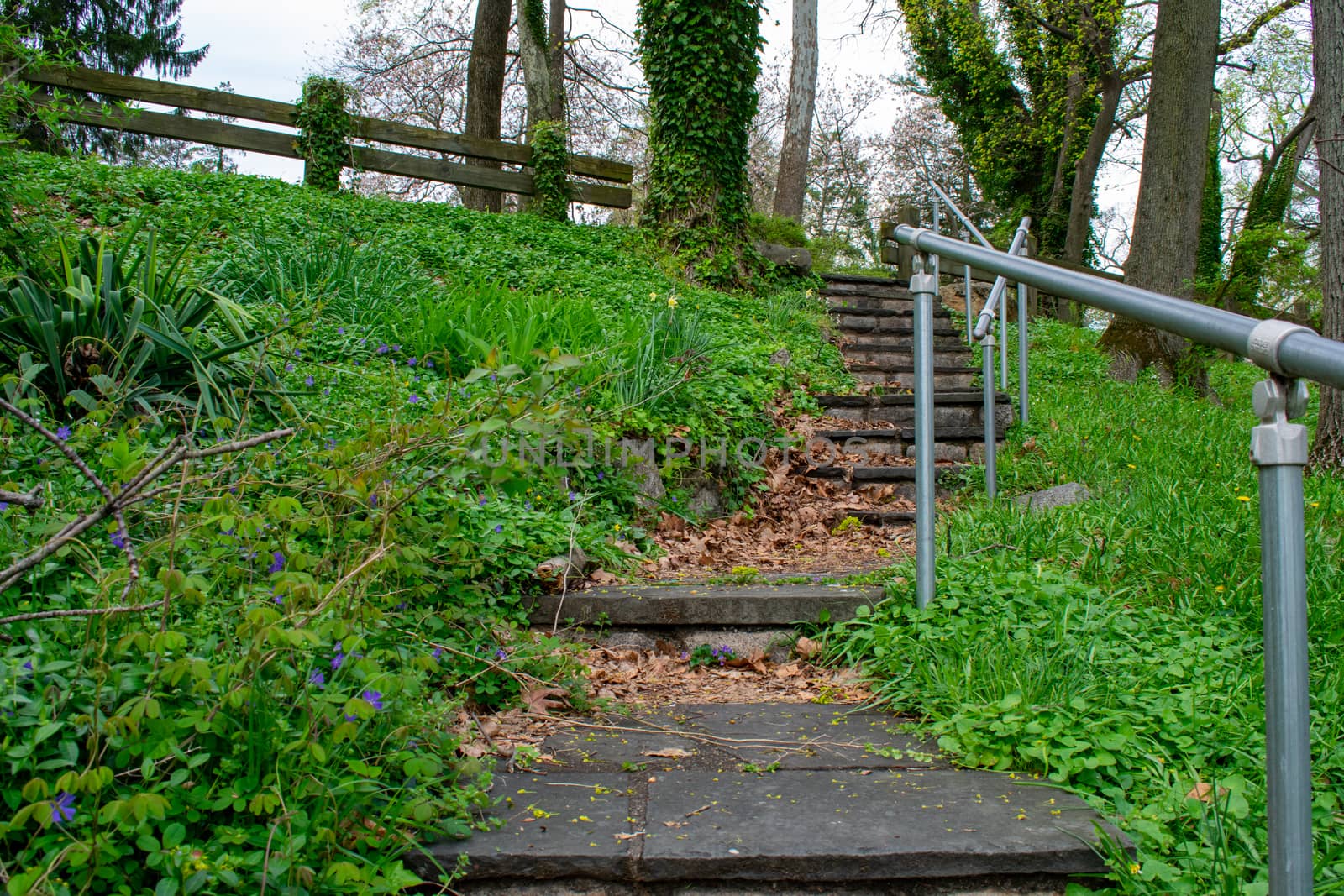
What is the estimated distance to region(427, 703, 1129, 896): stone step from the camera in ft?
5.16

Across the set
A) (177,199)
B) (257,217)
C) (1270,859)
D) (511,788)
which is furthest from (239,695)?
(177,199)

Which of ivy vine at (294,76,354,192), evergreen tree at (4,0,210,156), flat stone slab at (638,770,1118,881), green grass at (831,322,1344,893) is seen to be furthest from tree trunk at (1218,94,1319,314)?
evergreen tree at (4,0,210,156)

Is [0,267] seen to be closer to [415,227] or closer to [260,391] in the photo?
[260,391]

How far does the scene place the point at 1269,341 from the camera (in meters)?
1.20

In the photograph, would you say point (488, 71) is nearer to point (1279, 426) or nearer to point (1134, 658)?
point (1134, 658)

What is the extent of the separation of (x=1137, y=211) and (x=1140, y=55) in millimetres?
10111

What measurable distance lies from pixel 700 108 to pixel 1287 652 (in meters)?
7.83

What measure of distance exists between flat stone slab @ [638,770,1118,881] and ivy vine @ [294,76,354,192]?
28.8ft

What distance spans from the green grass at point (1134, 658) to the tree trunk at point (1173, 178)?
414cm

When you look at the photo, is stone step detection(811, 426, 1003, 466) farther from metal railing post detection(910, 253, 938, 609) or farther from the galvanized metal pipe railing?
the galvanized metal pipe railing

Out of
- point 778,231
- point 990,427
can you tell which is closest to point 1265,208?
point 778,231

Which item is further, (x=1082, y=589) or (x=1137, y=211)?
(x=1137, y=211)

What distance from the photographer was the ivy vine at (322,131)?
897 cm

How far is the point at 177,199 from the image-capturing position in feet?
21.8
